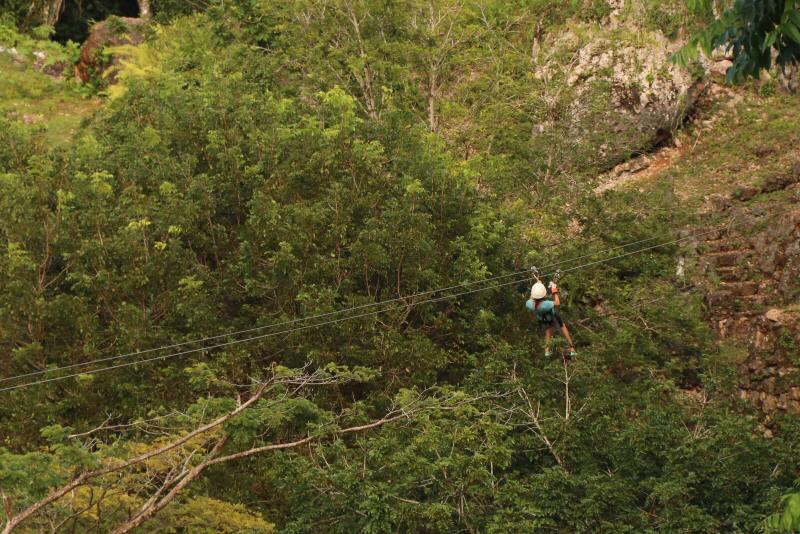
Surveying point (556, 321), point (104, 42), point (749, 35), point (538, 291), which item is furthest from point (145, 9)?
point (749, 35)

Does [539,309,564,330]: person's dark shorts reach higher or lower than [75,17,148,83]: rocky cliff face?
lower

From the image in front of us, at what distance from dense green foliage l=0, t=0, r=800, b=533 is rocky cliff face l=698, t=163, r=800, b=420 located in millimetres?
927

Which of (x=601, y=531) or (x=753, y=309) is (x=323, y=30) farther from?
(x=601, y=531)

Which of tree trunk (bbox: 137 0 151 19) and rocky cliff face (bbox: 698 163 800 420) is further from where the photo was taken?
tree trunk (bbox: 137 0 151 19)

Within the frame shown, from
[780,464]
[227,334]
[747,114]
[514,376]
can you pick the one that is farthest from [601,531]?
[747,114]

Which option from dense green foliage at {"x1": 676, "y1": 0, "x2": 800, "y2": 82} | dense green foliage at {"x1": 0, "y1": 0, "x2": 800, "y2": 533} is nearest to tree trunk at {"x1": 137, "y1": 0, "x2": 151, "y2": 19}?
dense green foliage at {"x1": 0, "y1": 0, "x2": 800, "y2": 533}

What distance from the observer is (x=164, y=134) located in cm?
2050

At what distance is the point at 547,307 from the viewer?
1739cm

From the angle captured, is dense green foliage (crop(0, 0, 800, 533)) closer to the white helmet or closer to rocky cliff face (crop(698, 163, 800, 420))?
rocky cliff face (crop(698, 163, 800, 420))

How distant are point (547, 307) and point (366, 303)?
2.79 m

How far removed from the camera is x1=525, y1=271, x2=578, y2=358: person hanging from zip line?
17078 mm

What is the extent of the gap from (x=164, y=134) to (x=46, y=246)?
3.04 meters

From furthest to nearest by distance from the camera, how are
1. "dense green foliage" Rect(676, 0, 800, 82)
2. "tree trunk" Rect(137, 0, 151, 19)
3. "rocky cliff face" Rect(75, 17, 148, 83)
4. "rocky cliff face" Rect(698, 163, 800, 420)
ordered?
"tree trunk" Rect(137, 0, 151, 19), "rocky cliff face" Rect(75, 17, 148, 83), "rocky cliff face" Rect(698, 163, 800, 420), "dense green foliage" Rect(676, 0, 800, 82)

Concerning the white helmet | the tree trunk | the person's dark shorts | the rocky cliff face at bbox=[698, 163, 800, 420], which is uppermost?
the tree trunk
